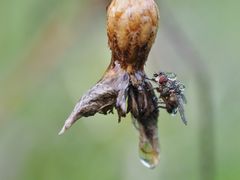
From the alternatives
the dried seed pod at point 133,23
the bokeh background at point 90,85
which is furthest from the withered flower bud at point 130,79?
the bokeh background at point 90,85

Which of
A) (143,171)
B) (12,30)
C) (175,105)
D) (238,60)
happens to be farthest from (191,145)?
(175,105)

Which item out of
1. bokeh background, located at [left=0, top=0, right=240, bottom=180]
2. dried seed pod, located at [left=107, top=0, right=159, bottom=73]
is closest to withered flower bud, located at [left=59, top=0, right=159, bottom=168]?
dried seed pod, located at [left=107, top=0, right=159, bottom=73]

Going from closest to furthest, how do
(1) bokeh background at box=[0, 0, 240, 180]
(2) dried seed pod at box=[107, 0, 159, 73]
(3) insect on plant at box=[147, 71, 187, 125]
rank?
(2) dried seed pod at box=[107, 0, 159, 73] → (3) insect on plant at box=[147, 71, 187, 125] → (1) bokeh background at box=[0, 0, 240, 180]

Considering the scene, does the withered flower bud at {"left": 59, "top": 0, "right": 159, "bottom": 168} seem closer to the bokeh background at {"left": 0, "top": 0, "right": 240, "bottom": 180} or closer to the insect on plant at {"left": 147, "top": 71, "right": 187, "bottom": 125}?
the insect on plant at {"left": 147, "top": 71, "right": 187, "bottom": 125}

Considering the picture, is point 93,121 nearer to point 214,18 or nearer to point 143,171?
point 143,171

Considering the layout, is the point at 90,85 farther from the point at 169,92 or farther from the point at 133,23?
the point at 133,23

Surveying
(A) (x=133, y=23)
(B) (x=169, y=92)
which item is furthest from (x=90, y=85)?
(A) (x=133, y=23)
